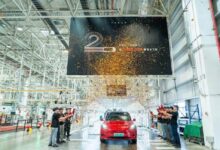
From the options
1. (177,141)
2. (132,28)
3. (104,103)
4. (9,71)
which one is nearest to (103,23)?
(132,28)

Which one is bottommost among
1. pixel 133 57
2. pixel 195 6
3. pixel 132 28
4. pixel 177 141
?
pixel 177 141

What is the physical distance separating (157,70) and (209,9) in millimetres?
2831

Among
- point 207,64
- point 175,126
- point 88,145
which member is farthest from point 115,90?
point 207,64

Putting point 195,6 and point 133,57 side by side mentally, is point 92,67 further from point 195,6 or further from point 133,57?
point 195,6

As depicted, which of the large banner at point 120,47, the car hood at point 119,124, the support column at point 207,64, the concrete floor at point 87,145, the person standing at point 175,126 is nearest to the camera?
the support column at point 207,64

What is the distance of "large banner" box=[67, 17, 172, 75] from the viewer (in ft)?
21.6

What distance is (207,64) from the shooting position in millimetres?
5844

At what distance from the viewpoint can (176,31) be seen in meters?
9.80

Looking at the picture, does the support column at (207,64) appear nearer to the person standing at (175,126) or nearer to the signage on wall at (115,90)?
the person standing at (175,126)

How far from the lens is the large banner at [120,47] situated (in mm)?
6590

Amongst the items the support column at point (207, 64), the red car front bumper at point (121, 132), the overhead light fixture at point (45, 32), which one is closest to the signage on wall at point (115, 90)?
the red car front bumper at point (121, 132)

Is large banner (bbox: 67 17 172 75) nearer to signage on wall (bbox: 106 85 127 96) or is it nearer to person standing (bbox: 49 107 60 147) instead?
person standing (bbox: 49 107 60 147)

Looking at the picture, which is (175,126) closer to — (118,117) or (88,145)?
(118,117)

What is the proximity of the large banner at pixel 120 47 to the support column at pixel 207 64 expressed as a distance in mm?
1026
